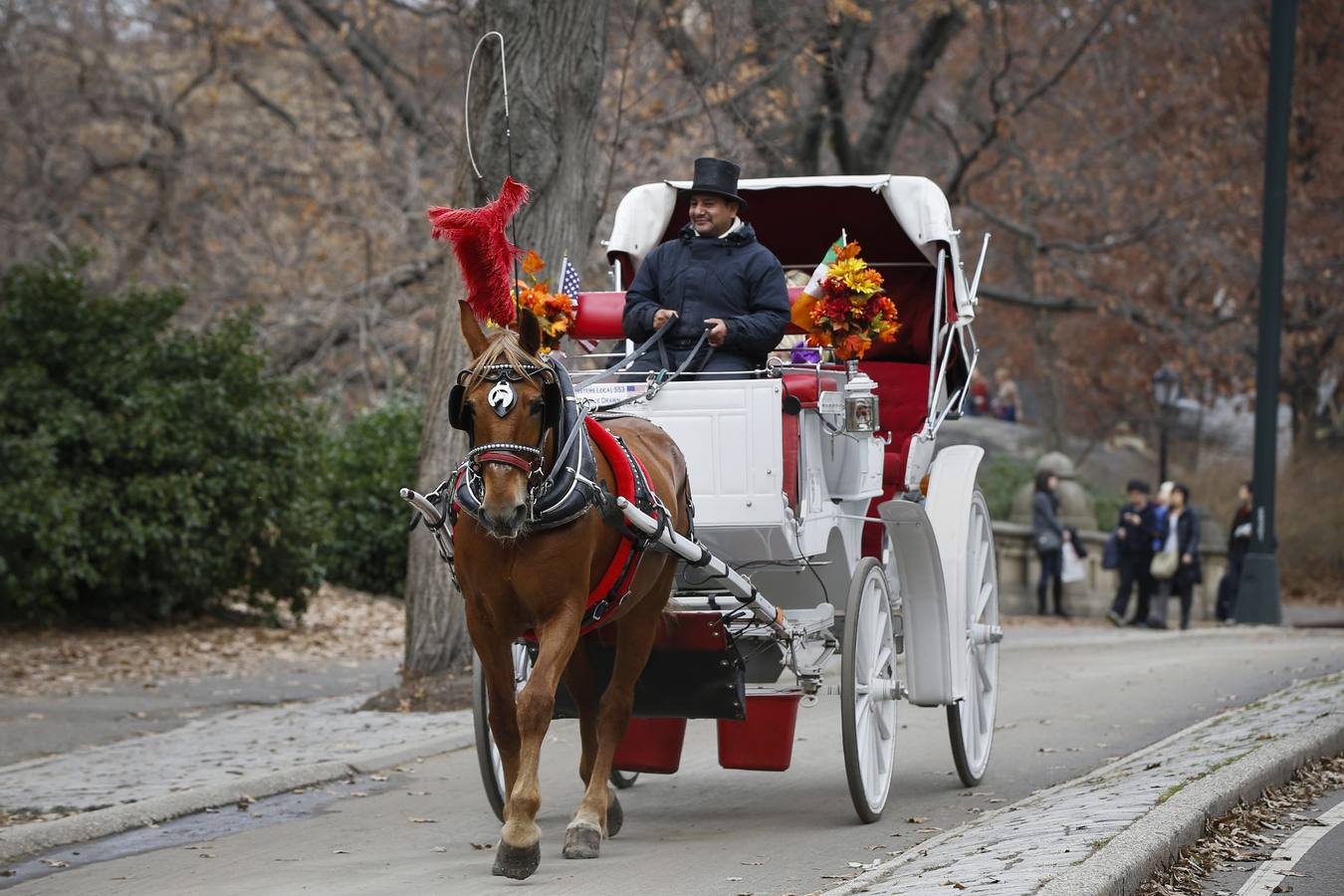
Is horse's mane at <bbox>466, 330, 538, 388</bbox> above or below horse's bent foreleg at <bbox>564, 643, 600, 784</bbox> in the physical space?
above

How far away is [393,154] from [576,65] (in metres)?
12.3

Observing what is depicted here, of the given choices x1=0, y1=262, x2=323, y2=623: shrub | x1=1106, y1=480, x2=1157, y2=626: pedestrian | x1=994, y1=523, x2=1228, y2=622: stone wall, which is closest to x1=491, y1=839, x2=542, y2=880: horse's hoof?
x1=0, y1=262, x2=323, y2=623: shrub

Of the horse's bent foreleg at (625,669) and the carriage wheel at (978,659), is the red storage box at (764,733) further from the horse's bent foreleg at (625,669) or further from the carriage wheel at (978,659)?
the carriage wheel at (978,659)

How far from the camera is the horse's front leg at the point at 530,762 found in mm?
6570

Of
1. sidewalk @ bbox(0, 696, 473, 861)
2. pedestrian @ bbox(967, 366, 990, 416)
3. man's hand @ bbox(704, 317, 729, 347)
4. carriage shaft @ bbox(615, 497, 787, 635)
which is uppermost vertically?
pedestrian @ bbox(967, 366, 990, 416)

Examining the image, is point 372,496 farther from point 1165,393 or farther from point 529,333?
point 1165,393

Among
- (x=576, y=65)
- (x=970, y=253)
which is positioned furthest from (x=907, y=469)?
(x=970, y=253)

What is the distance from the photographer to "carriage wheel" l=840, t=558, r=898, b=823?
7719 mm

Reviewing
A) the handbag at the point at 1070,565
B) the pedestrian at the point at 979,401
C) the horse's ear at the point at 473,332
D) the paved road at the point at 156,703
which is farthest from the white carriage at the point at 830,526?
the pedestrian at the point at 979,401

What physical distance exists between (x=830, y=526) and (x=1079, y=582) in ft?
60.0

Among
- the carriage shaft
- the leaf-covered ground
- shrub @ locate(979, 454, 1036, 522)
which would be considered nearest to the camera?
the carriage shaft

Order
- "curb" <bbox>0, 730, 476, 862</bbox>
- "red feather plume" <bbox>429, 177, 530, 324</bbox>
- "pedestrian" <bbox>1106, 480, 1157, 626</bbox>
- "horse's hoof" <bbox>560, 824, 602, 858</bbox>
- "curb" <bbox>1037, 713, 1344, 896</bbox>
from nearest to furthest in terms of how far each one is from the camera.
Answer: "curb" <bbox>1037, 713, 1344, 896</bbox> < "red feather plume" <bbox>429, 177, 530, 324</bbox> < "horse's hoof" <bbox>560, 824, 602, 858</bbox> < "curb" <bbox>0, 730, 476, 862</bbox> < "pedestrian" <bbox>1106, 480, 1157, 626</bbox>

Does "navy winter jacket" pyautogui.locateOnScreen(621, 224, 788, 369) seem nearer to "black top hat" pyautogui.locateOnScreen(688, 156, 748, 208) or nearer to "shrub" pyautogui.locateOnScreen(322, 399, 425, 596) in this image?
"black top hat" pyautogui.locateOnScreen(688, 156, 748, 208)

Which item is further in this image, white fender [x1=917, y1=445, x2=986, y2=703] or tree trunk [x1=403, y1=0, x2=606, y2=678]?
tree trunk [x1=403, y1=0, x2=606, y2=678]
